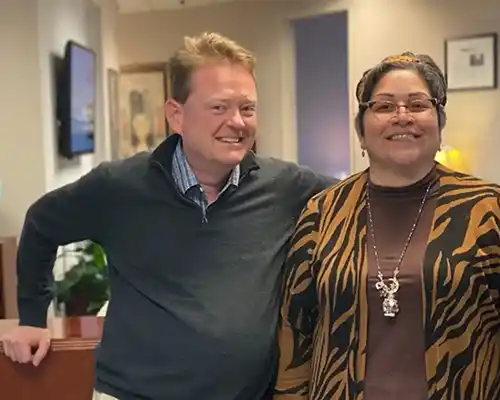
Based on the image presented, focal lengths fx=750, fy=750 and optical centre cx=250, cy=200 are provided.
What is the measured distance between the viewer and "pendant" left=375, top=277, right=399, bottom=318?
1324 mm

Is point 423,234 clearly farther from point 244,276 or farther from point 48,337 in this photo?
point 48,337

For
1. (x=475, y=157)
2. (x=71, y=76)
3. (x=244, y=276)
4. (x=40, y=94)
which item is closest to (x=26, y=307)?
(x=244, y=276)

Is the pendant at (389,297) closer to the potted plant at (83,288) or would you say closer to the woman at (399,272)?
the woman at (399,272)

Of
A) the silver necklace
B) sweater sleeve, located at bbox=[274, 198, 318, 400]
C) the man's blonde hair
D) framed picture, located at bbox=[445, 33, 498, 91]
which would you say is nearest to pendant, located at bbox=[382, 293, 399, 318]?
the silver necklace

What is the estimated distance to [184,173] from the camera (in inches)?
60.7

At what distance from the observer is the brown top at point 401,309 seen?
131 centimetres

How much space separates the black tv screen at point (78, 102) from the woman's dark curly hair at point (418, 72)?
9.50ft

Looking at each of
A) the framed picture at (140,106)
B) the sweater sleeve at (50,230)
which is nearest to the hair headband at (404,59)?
the sweater sleeve at (50,230)

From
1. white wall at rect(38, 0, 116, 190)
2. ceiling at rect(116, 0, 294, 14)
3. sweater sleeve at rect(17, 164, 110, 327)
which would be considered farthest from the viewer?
ceiling at rect(116, 0, 294, 14)

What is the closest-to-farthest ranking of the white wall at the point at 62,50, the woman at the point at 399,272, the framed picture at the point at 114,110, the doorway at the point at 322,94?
the woman at the point at 399,272, the white wall at the point at 62,50, the framed picture at the point at 114,110, the doorway at the point at 322,94

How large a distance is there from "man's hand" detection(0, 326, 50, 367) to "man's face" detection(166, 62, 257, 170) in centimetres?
53

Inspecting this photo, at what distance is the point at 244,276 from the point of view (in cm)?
147

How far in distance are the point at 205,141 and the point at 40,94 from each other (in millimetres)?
2549

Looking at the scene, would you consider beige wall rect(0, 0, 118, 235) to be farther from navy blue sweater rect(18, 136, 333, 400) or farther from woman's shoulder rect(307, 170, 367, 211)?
woman's shoulder rect(307, 170, 367, 211)
